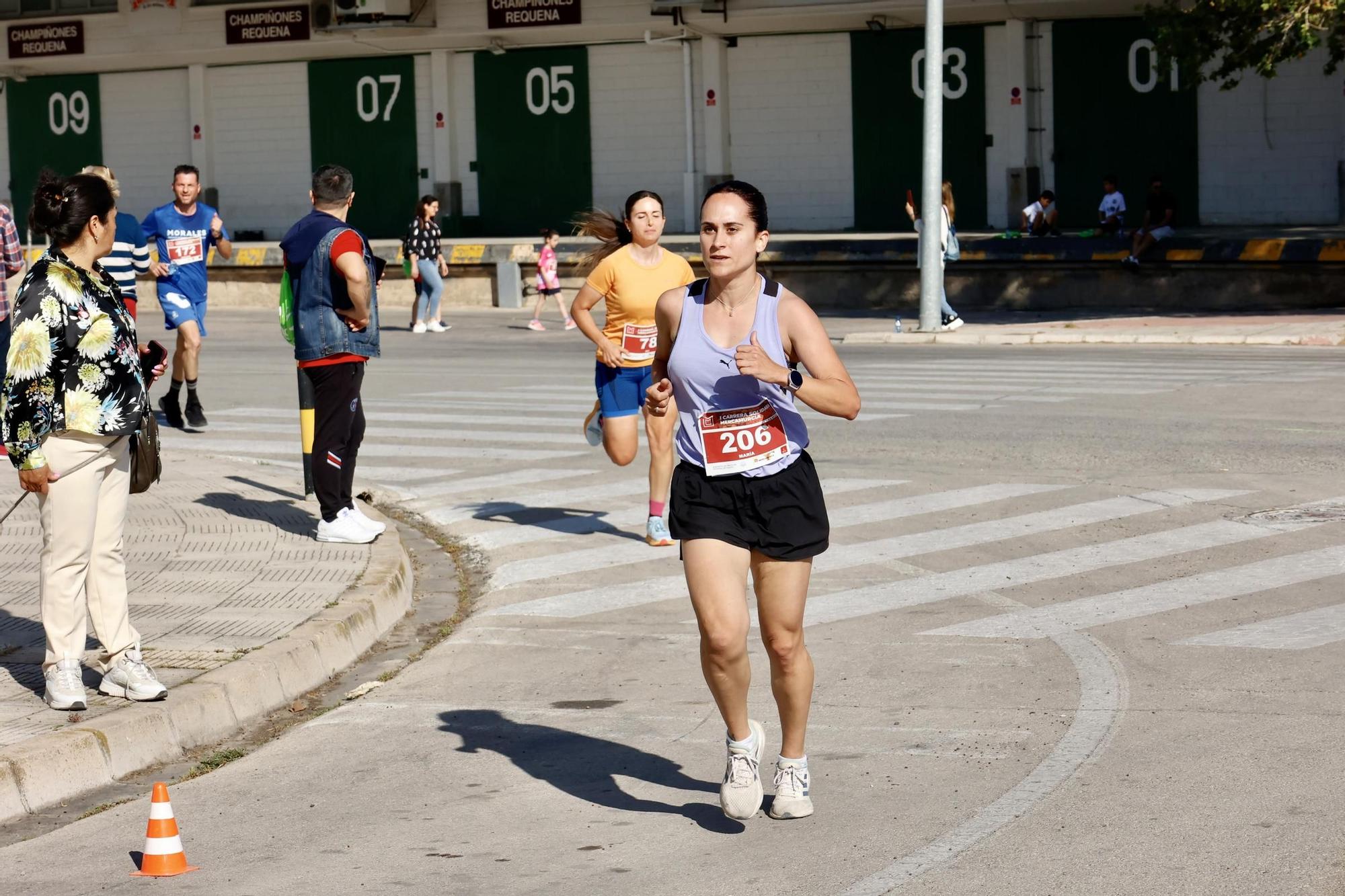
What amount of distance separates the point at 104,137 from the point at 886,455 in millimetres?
35651

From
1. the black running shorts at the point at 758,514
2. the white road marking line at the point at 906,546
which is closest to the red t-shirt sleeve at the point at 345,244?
the white road marking line at the point at 906,546

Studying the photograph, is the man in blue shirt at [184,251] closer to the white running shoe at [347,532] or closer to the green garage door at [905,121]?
the white running shoe at [347,532]

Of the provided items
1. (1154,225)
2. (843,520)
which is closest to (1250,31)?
(1154,225)

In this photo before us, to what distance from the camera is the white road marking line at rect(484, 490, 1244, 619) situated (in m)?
8.76

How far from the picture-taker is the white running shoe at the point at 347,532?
383 inches

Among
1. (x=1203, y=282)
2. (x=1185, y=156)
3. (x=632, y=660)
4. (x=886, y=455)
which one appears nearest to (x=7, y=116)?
(x=1185, y=156)

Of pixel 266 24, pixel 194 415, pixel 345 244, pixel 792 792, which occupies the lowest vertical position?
pixel 792 792

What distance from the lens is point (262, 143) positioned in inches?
1676

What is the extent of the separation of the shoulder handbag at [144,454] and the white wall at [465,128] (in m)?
34.6

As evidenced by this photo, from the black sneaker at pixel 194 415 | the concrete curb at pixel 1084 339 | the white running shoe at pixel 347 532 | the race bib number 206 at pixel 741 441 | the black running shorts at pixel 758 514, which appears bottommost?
the white running shoe at pixel 347 532

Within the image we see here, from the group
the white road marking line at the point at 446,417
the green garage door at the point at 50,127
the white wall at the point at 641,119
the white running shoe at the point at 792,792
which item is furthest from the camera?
the green garage door at the point at 50,127

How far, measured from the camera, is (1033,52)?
3491 cm

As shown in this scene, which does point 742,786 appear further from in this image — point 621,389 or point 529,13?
point 529,13

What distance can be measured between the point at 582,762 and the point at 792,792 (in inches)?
39.0
